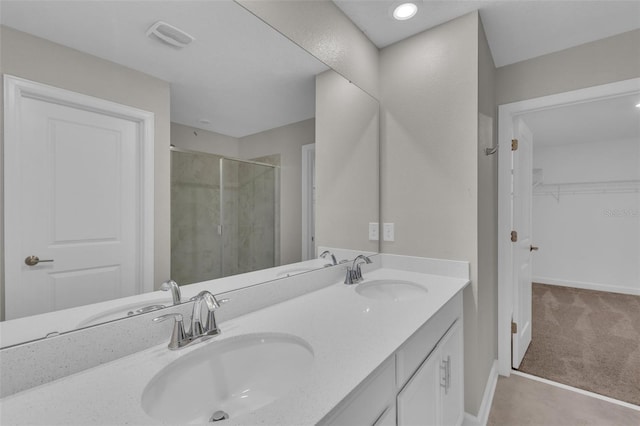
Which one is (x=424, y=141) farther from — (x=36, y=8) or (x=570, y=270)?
(x=570, y=270)

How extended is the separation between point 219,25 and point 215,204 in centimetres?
66

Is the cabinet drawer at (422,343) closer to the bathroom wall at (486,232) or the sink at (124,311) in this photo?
the bathroom wall at (486,232)

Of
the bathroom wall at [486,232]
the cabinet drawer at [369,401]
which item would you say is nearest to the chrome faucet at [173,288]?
the cabinet drawer at [369,401]

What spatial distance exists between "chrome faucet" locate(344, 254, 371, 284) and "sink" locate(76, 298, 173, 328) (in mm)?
935

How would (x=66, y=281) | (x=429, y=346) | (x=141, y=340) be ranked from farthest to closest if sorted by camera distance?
(x=429, y=346) → (x=141, y=340) → (x=66, y=281)

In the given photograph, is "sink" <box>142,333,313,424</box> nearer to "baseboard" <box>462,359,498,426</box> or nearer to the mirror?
the mirror

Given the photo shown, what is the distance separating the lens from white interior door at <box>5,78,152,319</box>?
610 mm

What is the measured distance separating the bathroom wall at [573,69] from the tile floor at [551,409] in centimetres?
205

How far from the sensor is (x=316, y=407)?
0.58m

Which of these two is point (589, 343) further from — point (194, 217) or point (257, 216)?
point (194, 217)

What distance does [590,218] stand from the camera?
4348 millimetres

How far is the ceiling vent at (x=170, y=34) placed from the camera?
2.85 ft

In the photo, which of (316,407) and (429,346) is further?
(429,346)

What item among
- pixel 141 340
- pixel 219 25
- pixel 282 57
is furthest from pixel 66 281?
pixel 282 57
